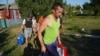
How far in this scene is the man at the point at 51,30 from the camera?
7.00 m

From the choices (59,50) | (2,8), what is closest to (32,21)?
(59,50)

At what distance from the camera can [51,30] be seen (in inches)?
281

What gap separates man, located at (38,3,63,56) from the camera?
7.00 meters

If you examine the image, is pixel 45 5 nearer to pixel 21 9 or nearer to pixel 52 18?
pixel 21 9

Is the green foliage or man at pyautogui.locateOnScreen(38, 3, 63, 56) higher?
man at pyautogui.locateOnScreen(38, 3, 63, 56)

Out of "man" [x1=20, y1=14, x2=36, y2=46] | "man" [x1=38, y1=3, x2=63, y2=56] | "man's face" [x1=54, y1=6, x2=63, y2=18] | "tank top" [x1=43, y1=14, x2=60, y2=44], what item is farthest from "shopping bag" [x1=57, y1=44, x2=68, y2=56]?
"man" [x1=20, y1=14, x2=36, y2=46]

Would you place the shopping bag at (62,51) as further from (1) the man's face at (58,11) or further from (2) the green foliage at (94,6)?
(2) the green foliage at (94,6)

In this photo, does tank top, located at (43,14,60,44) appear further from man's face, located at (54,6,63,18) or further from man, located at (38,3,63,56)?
man's face, located at (54,6,63,18)

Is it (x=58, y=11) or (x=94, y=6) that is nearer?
(x=58, y=11)

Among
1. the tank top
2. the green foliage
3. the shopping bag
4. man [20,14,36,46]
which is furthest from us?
the green foliage

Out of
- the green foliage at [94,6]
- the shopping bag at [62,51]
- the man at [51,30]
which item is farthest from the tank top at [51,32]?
the green foliage at [94,6]

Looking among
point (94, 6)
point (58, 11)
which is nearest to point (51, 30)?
point (58, 11)

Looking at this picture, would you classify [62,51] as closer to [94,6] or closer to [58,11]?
[58,11]

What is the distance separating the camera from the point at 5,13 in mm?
66625
